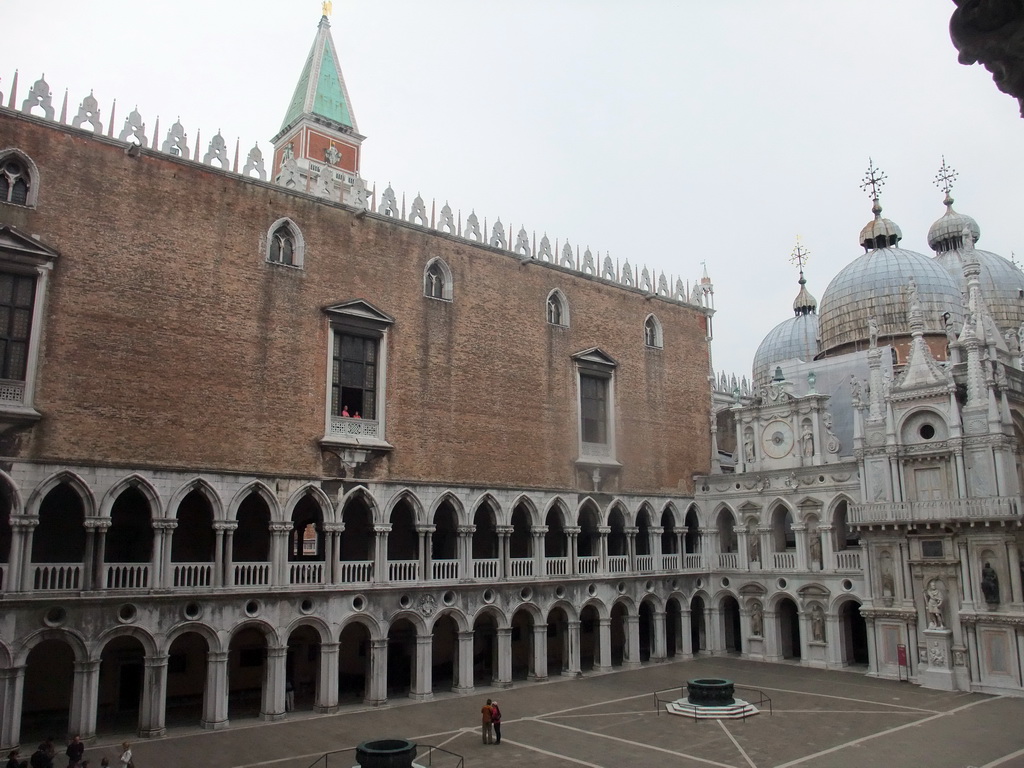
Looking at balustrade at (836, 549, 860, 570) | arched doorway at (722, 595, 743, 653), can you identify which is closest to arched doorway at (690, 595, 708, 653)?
arched doorway at (722, 595, 743, 653)

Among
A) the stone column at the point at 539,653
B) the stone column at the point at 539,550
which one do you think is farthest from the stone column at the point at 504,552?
the stone column at the point at 539,653

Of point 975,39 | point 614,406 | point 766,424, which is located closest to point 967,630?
point 766,424

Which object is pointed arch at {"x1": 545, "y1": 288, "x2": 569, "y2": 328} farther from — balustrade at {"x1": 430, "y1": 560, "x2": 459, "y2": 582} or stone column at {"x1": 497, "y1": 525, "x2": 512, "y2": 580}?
balustrade at {"x1": 430, "y1": 560, "x2": 459, "y2": 582}

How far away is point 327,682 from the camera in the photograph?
967 inches

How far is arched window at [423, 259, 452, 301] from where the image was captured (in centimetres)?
2953

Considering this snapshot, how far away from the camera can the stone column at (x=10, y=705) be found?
64.2ft

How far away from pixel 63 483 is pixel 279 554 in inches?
238

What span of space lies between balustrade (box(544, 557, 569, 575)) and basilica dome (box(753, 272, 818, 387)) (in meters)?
27.8

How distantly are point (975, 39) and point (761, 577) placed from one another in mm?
31514

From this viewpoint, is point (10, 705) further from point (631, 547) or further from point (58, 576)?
point (631, 547)

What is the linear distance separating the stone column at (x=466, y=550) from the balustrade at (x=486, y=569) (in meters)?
0.41

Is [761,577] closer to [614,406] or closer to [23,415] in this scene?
[614,406]

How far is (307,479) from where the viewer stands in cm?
2522

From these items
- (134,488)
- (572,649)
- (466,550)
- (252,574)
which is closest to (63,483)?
(134,488)
